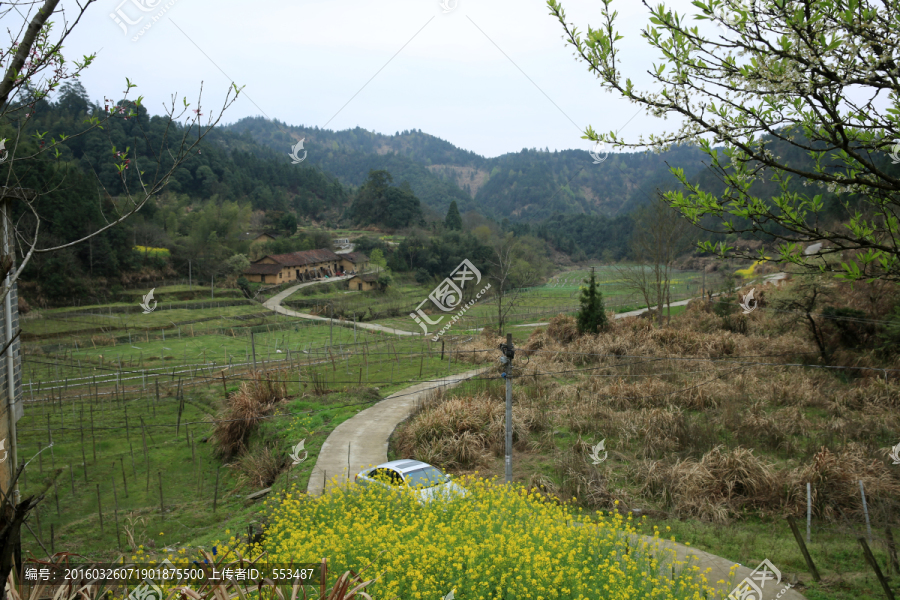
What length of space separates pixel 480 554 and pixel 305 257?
50046 mm

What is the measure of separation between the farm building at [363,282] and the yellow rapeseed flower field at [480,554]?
4419 cm

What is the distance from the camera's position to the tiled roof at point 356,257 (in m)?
56.4

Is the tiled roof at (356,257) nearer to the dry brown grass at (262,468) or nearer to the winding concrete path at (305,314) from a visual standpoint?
the winding concrete path at (305,314)

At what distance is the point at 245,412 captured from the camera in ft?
45.5

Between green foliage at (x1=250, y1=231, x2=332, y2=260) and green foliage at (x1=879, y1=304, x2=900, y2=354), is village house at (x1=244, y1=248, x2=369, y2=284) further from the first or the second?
green foliage at (x1=879, y1=304, x2=900, y2=354)


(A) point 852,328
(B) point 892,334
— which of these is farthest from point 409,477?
(A) point 852,328

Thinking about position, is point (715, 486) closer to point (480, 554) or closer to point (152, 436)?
point (480, 554)

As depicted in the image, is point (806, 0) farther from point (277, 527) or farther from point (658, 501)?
point (658, 501)

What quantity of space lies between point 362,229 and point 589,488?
6815cm

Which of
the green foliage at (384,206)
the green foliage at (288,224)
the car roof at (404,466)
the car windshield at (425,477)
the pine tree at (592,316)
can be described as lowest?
the car windshield at (425,477)

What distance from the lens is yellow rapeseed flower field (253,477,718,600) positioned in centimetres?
482

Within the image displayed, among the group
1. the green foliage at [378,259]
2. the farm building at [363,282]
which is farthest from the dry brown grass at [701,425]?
the green foliage at [378,259]

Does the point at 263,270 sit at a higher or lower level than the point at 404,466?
higher

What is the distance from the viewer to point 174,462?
44.4 ft
